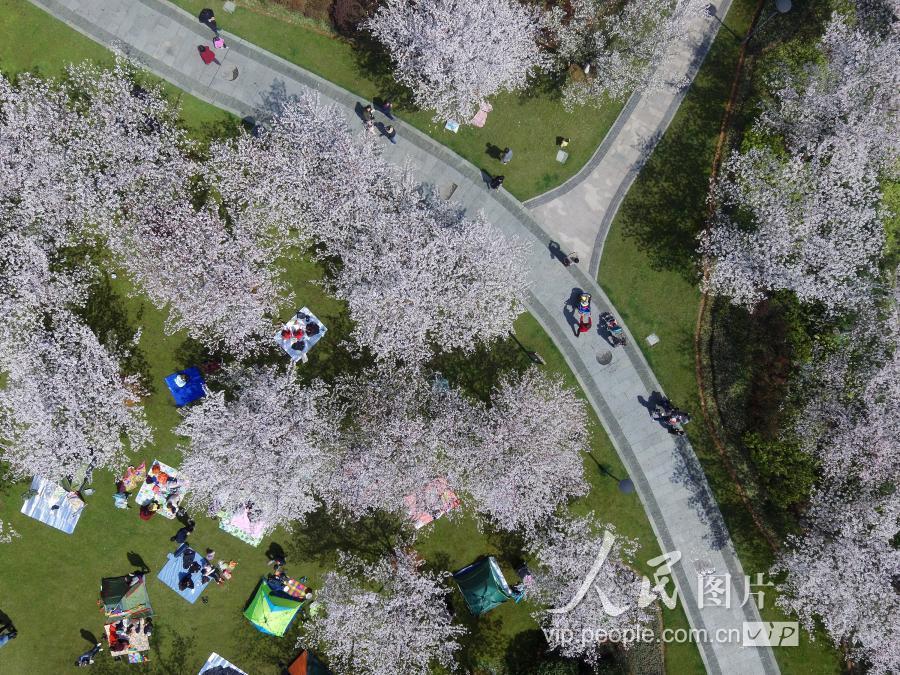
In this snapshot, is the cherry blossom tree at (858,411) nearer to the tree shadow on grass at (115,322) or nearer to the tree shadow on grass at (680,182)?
the tree shadow on grass at (680,182)

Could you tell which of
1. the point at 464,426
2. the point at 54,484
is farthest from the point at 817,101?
the point at 54,484

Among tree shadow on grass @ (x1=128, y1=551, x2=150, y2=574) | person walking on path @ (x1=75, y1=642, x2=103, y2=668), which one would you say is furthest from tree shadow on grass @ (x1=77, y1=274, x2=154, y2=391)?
person walking on path @ (x1=75, y1=642, x2=103, y2=668)

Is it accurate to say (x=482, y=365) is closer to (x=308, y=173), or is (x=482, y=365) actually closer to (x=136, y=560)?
(x=308, y=173)

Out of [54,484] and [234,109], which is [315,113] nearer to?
[234,109]

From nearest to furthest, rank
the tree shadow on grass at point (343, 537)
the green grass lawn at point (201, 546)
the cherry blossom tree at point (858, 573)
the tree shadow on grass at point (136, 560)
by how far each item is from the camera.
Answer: the cherry blossom tree at point (858, 573)
the green grass lawn at point (201, 546)
the tree shadow on grass at point (136, 560)
the tree shadow on grass at point (343, 537)

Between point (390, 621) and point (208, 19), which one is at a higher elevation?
point (208, 19)

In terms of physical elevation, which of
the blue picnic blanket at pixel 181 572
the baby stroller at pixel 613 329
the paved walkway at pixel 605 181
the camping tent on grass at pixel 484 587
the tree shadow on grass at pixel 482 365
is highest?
the paved walkway at pixel 605 181

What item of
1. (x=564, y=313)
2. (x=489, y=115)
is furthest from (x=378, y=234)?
(x=564, y=313)

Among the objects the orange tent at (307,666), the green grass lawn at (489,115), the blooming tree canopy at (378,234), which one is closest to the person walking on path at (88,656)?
the orange tent at (307,666)
